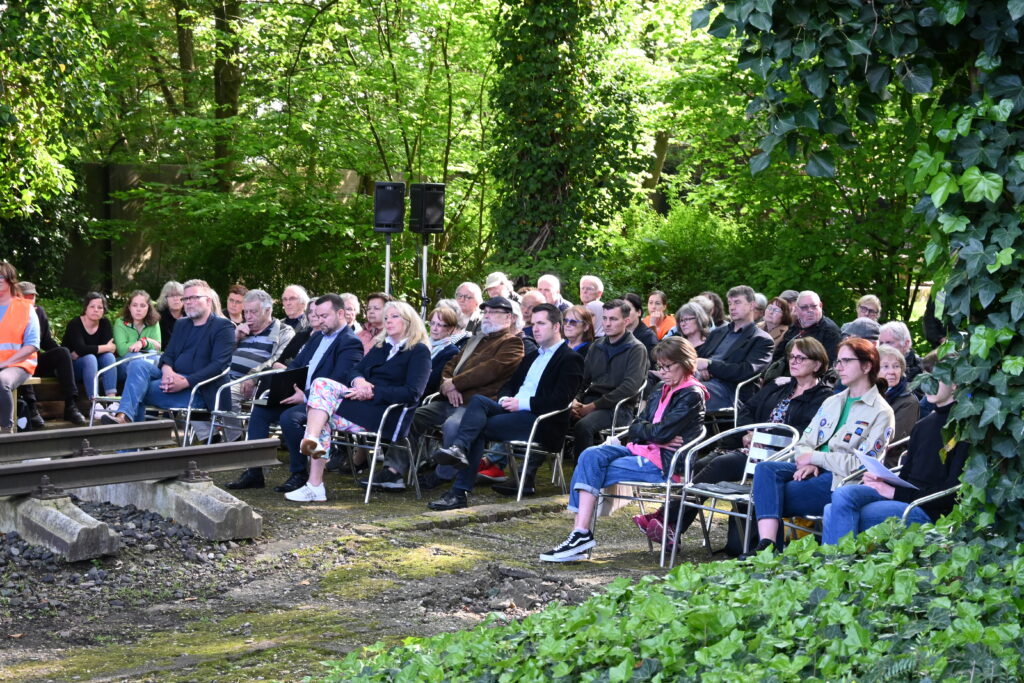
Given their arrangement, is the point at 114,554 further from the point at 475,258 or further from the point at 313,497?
the point at 475,258

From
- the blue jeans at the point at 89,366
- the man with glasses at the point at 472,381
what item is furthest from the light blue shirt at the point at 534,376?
the blue jeans at the point at 89,366

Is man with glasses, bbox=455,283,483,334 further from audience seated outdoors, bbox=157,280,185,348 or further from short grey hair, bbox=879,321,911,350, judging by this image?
short grey hair, bbox=879,321,911,350

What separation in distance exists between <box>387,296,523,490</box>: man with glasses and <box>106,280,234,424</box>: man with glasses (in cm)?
194

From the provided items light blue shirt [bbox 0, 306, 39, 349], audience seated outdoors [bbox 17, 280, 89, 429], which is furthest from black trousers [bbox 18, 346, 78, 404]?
light blue shirt [bbox 0, 306, 39, 349]

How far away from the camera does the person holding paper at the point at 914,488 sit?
240 inches

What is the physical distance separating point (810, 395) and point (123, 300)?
63.1 ft

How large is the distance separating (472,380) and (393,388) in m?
0.76

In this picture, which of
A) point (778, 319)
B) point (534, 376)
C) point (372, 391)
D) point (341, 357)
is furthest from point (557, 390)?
point (778, 319)

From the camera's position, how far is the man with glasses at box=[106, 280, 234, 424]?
11008 mm

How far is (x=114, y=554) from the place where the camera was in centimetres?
718

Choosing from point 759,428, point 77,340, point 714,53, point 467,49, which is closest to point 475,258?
point 467,49

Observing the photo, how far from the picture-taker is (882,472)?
6395 mm

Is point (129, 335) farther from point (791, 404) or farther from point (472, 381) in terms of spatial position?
point (791, 404)

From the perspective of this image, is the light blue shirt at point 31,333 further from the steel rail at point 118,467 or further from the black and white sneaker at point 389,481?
the steel rail at point 118,467
